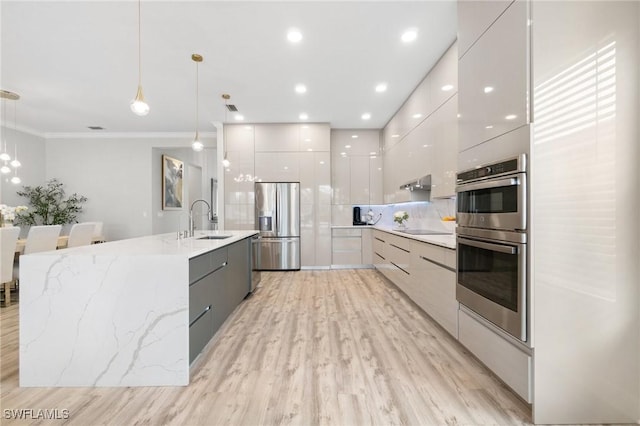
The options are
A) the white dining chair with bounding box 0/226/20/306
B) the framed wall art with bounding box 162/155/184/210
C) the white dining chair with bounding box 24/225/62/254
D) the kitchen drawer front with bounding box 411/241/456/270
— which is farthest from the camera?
the framed wall art with bounding box 162/155/184/210

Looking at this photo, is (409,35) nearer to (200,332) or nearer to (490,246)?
(490,246)

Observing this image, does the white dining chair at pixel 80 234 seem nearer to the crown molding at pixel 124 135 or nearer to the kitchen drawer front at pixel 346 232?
the crown molding at pixel 124 135

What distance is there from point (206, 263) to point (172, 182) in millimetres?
5830

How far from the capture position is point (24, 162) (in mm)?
5895

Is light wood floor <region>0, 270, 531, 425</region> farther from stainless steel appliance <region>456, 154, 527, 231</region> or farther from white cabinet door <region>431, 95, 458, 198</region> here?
white cabinet door <region>431, 95, 458, 198</region>

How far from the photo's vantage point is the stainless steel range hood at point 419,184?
364 cm

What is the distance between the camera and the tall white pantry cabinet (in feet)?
4.92

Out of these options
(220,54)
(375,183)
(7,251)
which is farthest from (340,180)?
(7,251)

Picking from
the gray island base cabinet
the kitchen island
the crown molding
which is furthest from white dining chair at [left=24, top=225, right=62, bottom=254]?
the crown molding

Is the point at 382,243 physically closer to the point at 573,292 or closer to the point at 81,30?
the point at 573,292

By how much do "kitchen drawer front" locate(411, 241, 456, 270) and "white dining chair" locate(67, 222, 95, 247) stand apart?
15.5 feet

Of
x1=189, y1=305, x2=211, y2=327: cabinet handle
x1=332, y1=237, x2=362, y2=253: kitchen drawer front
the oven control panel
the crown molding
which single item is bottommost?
x1=189, y1=305, x2=211, y2=327: cabinet handle

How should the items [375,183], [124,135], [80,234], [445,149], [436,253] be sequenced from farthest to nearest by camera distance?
[124,135] < [375,183] < [80,234] < [445,149] < [436,253]

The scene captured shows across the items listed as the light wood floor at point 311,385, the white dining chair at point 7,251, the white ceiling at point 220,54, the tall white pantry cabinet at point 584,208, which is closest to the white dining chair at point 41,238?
the white dining chair at point 7,251
